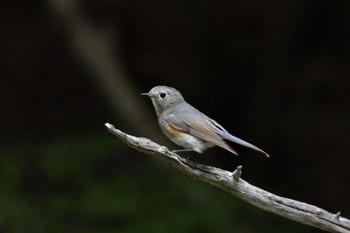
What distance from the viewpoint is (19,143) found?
23.5ft

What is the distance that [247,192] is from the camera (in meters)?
3.89

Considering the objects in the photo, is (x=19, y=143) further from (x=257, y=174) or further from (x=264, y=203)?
(x=264, y=203)

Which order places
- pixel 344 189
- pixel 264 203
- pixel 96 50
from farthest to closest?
1. pixel 344 189
2. pixel 96 50
3. pixel 264 203

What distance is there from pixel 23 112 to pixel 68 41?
104cm

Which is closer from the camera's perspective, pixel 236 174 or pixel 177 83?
pixel 236 174

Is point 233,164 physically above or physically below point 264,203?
above

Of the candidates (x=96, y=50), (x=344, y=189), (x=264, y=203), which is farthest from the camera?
(x=344, y=189)

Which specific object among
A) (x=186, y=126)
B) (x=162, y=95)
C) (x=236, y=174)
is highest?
(x=162, y=95)

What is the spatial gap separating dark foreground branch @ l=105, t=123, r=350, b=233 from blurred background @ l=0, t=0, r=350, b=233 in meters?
2.61

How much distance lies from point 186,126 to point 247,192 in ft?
1.33

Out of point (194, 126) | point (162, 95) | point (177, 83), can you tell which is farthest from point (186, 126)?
point (177, 83)

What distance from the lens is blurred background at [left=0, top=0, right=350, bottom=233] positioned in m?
6.85

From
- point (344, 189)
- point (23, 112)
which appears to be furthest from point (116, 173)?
point (344, 189)

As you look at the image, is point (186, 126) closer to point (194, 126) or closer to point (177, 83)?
point (194, 126)
